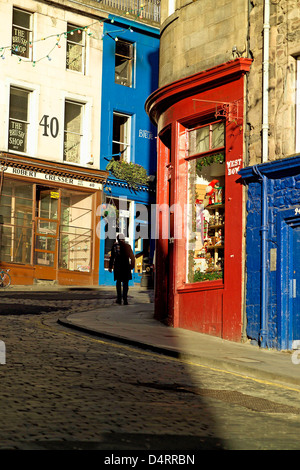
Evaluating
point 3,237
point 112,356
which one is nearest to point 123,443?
point 112,356

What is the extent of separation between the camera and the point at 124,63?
34.5 meters

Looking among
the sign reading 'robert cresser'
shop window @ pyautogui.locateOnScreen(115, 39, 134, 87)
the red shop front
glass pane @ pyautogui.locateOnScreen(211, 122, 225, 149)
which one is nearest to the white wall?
the sign reading 'robert cresser'

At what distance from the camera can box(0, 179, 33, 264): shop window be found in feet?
95.7

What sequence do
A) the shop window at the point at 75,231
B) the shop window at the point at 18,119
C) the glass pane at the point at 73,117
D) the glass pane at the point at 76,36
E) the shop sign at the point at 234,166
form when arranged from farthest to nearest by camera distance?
the glass pane at the point at 76,36 < the glass pane at the point at 73,117 < the shop window at the point at 75,231 < the shop window at the point at 18,119 < the shop sign at the point at 234,166

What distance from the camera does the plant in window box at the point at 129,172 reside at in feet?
108

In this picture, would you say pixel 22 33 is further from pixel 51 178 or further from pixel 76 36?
pixel 51 178

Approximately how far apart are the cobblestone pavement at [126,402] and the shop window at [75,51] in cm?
2150

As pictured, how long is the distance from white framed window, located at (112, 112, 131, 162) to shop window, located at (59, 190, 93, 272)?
2.88m

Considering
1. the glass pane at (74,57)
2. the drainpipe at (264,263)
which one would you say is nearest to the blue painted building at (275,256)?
the drainpipe at (264,263)

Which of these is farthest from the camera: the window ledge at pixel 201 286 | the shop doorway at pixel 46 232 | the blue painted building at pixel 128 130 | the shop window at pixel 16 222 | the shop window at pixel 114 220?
the blue painted building at pixel 128 130

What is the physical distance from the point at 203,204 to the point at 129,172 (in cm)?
1760

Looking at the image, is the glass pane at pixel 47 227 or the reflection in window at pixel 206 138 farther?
the glass pane at pixel 47 227

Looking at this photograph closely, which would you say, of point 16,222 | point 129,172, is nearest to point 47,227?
point 16,222

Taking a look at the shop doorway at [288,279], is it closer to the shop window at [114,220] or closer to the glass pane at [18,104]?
the glass pane at [18,104]
